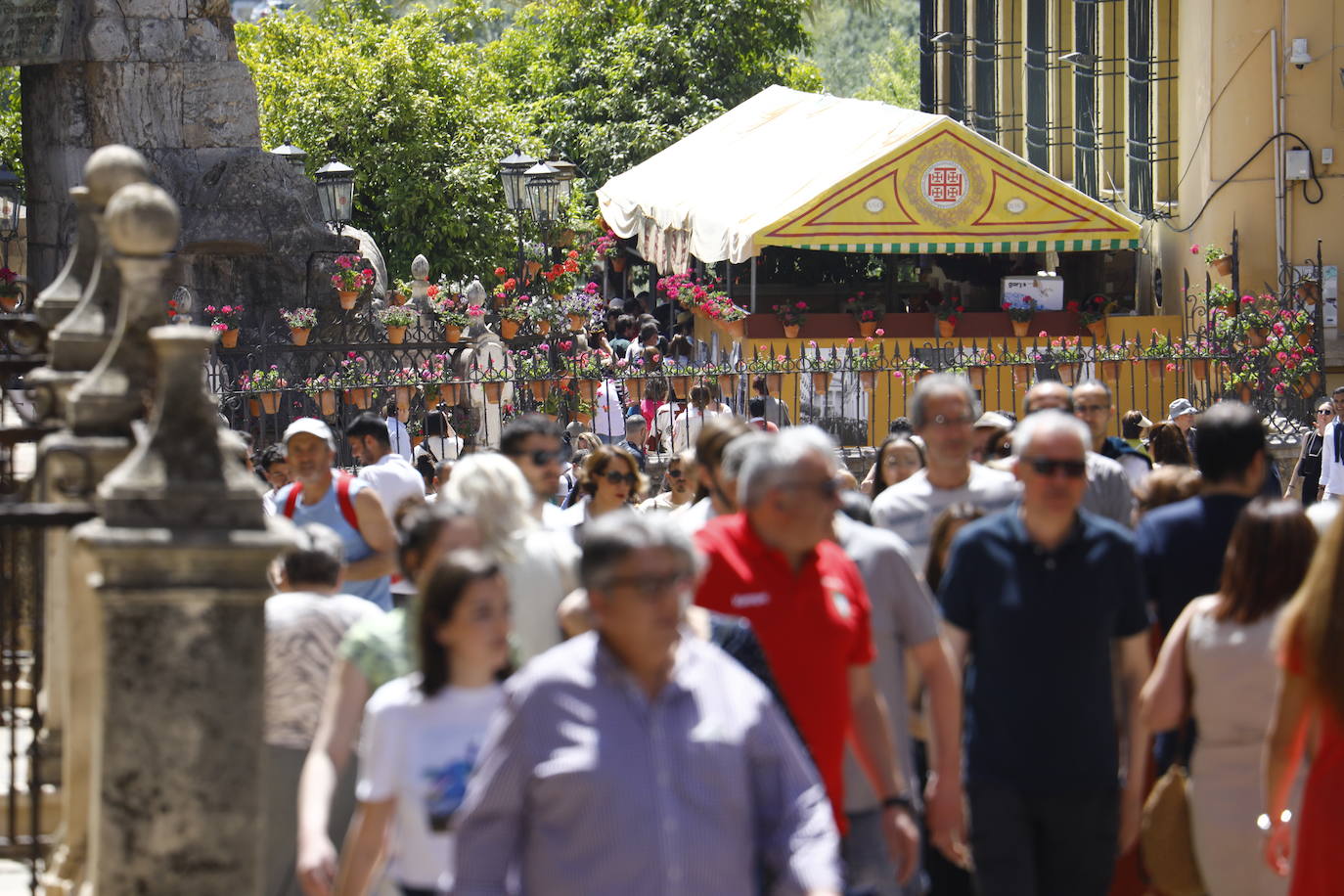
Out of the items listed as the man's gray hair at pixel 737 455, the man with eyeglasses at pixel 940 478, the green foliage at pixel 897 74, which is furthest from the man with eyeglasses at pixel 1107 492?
the green foliage at pixel 897 74

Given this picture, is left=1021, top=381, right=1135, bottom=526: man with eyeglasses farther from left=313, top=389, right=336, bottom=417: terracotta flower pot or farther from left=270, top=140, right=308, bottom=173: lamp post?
left=270, top=140, right=308, bottom=173: lamp post

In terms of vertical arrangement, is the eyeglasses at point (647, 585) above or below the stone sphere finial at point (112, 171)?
below

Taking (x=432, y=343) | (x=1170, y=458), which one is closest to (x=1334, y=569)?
(x=1170, y=458)

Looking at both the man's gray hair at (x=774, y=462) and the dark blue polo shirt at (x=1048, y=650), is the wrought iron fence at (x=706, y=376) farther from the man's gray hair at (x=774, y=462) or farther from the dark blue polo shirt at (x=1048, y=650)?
the man's gray hair at (x=774, y=462)

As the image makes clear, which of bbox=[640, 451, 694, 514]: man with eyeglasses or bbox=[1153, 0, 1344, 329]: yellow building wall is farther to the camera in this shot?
bbox=[1153, 0, 1344, 329]: yellow building wall

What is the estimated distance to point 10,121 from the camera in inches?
1315

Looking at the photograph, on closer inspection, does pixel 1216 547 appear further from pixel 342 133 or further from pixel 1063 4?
pixel 342 133

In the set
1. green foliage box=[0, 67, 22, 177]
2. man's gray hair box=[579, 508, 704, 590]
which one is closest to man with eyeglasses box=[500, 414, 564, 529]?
man's gray hair box=[579, 508, 704, 590]

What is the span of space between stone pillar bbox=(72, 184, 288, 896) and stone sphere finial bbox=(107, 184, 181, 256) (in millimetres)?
494

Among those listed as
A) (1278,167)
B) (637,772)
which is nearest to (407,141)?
(1278,167)

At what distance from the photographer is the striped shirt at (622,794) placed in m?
3.78

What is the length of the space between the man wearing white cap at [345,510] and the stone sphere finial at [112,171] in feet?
6.56

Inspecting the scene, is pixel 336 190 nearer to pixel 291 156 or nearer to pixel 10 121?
pixel 291 156

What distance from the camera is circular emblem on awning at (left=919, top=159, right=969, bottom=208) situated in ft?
69.1
